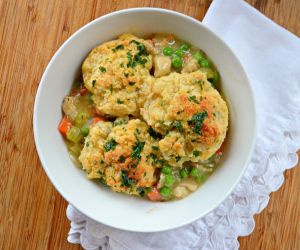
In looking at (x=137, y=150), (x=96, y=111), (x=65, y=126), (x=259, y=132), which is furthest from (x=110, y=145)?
(x=259, y=132)

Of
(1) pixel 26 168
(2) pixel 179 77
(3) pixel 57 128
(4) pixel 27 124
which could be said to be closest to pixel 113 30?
(2) pixel 179 77

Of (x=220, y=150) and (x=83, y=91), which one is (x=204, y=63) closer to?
(x=220, y=150)

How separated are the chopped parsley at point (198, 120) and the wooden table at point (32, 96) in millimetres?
897

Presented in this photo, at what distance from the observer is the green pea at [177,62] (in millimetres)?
2920

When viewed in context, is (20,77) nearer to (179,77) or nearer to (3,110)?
(3,110)

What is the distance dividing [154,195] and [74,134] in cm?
64

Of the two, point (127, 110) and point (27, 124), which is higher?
point (127, 110)

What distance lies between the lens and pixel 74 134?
292 cm

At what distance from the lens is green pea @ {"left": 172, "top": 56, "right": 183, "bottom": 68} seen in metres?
2.92

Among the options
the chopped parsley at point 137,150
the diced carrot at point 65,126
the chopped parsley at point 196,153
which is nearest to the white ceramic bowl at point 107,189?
the diced carrot at point 65,126

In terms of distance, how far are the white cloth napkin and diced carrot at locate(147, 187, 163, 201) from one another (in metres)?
0.35

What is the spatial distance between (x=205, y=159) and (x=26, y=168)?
129cm

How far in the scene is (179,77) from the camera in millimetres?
2812

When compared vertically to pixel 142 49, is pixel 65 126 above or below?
below
